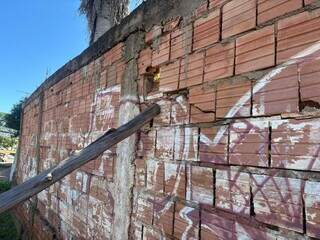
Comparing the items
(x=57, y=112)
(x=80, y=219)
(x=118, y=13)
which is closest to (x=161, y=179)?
(x=80, y=219)

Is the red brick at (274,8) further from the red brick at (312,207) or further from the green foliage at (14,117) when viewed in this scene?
the green foliage at (14,117)

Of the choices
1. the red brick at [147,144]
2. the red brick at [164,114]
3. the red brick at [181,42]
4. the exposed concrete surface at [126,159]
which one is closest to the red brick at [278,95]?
the red brick at [181,42]

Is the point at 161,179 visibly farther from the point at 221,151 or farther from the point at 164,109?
the point at 221,151

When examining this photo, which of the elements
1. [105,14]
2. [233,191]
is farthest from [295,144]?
[105,14]

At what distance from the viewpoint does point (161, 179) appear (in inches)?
107

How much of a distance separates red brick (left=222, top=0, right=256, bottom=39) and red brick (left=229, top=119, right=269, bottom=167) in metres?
0.49

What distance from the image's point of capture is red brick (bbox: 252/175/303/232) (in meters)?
1.67

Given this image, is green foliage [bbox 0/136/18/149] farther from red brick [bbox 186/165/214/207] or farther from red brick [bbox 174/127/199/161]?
red brick [bbox 186/165/214/207]

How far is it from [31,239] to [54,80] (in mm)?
2627

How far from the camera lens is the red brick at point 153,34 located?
9.73ft

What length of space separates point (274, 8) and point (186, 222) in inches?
49.6

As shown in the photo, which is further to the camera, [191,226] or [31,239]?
[31,239]

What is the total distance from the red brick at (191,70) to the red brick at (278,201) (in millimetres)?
759

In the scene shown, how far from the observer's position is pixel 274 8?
1.91m
